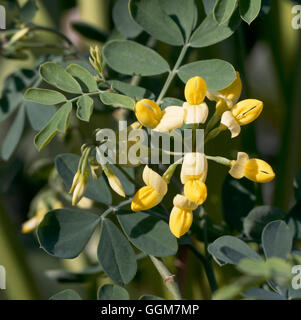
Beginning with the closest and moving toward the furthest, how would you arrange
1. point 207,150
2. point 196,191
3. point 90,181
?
1. point 196,191
2. point 90,181
3. point 207,150

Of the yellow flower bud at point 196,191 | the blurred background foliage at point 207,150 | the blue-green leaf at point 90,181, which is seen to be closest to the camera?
the yellow flower bud at point 196,191

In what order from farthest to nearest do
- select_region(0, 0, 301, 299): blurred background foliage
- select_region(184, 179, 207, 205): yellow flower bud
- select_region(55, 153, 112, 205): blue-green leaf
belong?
1. select_region(0, 0, 301, 299): blurred background foliage
2. select_region(55, 153, 112, 205): blue-green leaf
3. select_region(184, 179, 207, 205): yellow flower bud

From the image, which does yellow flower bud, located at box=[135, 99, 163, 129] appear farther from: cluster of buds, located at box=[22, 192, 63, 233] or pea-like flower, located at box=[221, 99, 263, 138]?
cluster of buds, located at box=[22, 192, 63, 233]

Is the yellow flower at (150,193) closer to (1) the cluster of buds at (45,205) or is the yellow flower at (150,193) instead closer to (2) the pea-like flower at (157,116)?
(2) the pea-like flower at (157,116)

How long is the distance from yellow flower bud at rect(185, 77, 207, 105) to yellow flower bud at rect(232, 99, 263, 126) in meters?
0.04

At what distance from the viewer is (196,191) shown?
0.40 metres

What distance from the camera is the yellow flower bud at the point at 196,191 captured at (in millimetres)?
399

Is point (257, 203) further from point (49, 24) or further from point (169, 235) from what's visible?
point (49, 24)

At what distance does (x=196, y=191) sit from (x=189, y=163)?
2 centimetres

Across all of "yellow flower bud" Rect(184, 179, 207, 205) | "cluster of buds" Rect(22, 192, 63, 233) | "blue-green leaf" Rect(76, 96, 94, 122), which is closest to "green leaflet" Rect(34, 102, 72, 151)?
"blue-green leaf" Rect(76, 96, 94, 122)

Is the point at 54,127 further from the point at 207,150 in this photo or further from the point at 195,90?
the point at 207,150

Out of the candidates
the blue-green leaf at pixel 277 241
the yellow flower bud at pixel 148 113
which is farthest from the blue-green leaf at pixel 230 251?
the yellow flower bud at pixel 148 113

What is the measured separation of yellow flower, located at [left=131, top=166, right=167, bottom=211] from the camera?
0.42 metres

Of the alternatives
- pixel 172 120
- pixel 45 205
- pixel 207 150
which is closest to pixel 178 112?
pixel 172 120
